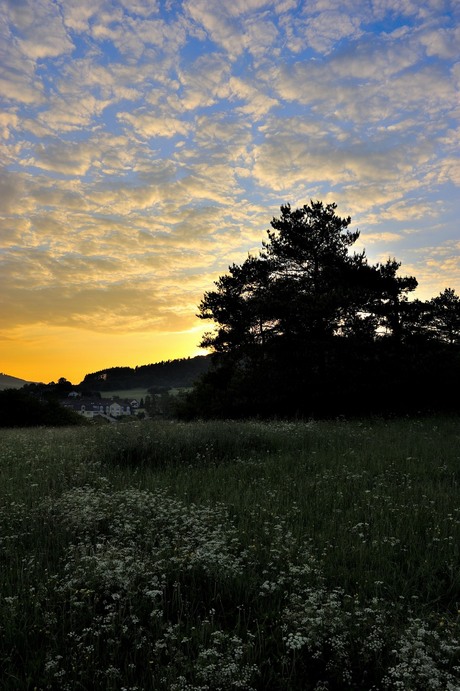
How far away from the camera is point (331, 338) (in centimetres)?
2511

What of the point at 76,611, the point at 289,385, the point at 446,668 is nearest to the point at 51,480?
the point at 76,611

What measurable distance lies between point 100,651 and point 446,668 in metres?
2.65

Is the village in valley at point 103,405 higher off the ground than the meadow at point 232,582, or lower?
lower

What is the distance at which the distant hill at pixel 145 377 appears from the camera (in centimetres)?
8882

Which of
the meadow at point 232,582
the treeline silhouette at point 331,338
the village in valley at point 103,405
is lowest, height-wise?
the village in valley at point 103,405

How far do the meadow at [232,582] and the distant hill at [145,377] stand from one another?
3047 inches

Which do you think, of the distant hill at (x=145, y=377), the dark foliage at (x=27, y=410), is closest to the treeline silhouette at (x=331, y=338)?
the dark foliage at (x=27, y=410)

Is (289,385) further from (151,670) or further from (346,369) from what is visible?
(151,670)

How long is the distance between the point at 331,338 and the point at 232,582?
71.6 feet

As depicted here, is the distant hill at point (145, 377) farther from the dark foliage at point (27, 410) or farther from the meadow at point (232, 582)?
the meadow at point (232, 582)

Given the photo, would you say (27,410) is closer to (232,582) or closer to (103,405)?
(232,582)

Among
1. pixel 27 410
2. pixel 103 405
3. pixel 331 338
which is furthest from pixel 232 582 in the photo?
pixel 103 405

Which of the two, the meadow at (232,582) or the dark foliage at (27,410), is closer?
the meadow at (232,582)

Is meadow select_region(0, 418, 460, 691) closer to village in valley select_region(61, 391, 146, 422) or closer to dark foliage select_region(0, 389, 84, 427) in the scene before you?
dark foliage select_region(0, 389, 84, 427)
